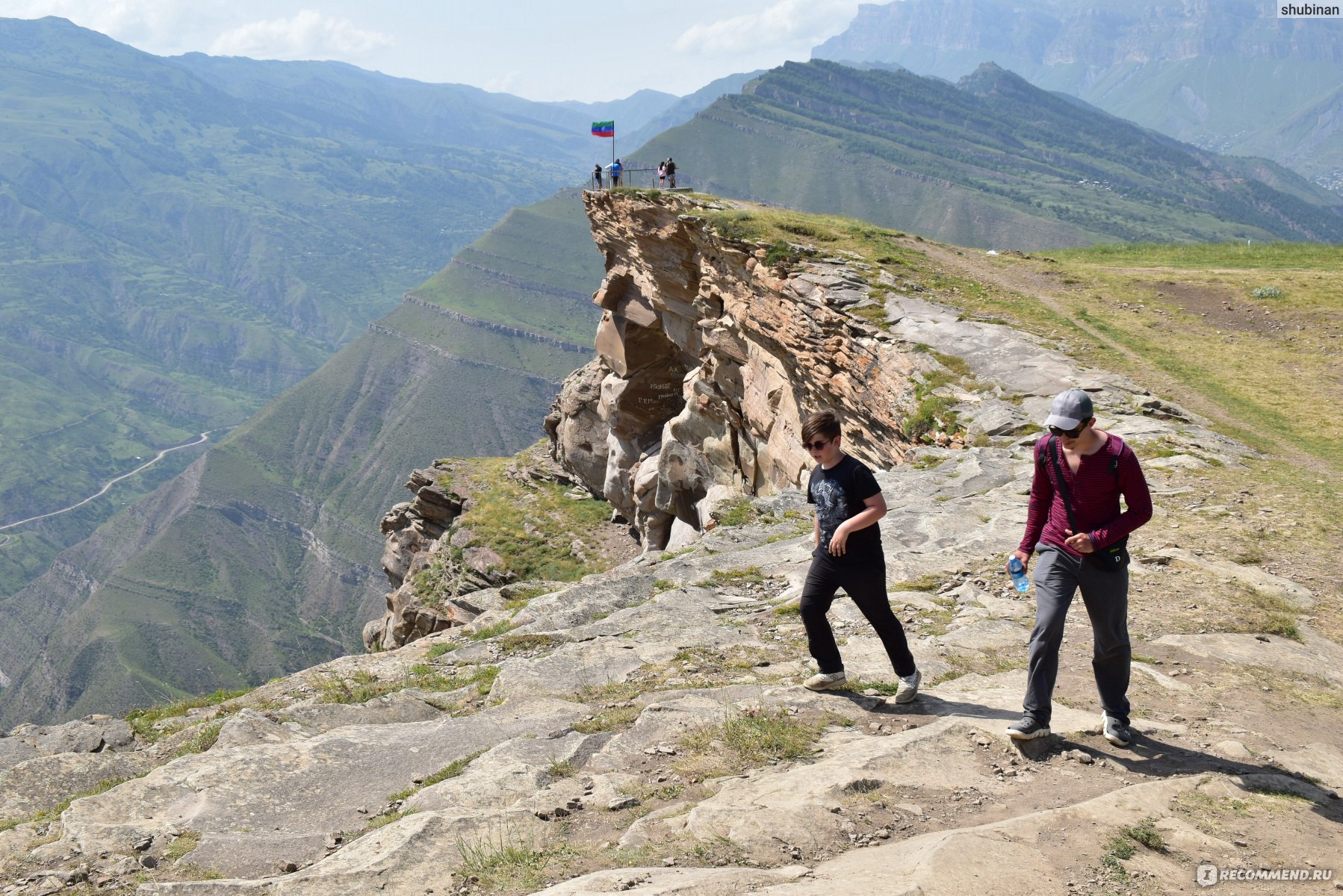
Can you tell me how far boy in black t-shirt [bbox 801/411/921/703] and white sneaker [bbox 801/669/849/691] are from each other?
1.93 feet

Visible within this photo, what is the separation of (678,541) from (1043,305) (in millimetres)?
23108

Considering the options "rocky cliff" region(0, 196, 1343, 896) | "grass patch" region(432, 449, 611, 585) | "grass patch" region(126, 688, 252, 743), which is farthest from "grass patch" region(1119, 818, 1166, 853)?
"grass patch" region(432, 449, 611, 585)

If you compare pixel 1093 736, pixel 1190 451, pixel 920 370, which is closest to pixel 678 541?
pixel 920 370

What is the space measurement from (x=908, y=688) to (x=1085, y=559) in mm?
2257

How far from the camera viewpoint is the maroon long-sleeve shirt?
754 cm

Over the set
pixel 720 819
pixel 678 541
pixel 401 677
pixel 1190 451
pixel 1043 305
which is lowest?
pixel 678 541

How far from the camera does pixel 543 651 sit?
13.4 m

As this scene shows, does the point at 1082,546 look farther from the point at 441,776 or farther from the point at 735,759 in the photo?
the point at 441,776

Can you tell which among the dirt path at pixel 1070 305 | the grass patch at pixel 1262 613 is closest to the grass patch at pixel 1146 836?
the grass patch at pixel 1262 613

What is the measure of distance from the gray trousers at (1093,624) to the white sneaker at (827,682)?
2.21m

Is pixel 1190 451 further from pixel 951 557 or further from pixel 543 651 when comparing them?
pixel 543 651

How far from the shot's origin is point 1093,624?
7.83 metres

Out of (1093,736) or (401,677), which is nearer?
(1093,736)

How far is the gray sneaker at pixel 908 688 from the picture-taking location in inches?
356
